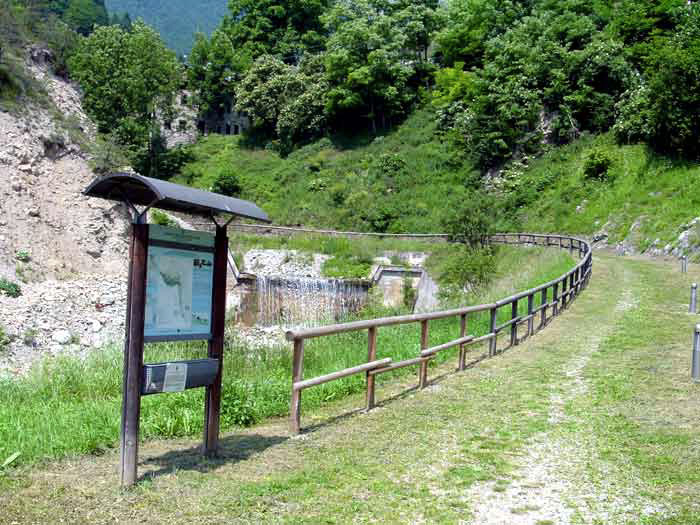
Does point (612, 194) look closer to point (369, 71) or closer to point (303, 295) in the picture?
point (303, 295)

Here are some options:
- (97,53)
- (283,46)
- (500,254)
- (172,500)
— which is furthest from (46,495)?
(283,46)

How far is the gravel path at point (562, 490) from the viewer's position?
494cm

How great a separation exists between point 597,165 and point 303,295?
20986mm

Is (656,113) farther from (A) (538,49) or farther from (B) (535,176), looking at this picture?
(A) (538,49)

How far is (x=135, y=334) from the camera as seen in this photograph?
5352mm

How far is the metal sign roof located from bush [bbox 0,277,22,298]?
2132 centimetres

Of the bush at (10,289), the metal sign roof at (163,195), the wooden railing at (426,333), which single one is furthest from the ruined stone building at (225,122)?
the metal sign roof at (163,195)

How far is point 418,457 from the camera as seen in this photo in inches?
248

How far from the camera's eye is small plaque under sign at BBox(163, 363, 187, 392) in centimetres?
552

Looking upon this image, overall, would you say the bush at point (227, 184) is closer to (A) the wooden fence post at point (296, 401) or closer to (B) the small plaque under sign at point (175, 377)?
(A) the wooden fence post at point (296, 401)

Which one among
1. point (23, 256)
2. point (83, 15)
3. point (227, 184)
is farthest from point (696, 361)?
point (83, 15)

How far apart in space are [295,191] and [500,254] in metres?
25.9

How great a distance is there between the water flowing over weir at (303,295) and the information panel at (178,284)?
1078 inches

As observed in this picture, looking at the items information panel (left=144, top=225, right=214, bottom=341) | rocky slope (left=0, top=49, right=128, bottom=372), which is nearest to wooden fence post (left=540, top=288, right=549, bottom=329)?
information panel (left=144, top=225, right=214, bottom=341)
